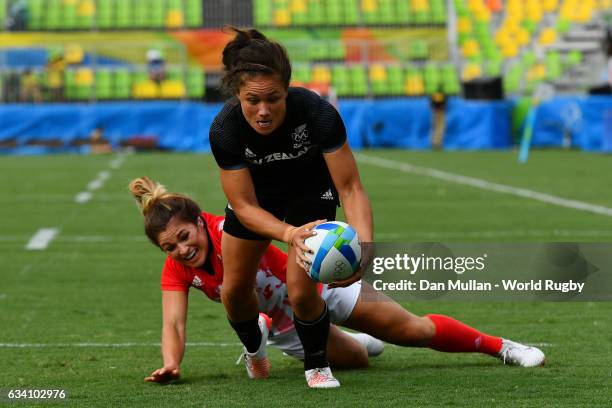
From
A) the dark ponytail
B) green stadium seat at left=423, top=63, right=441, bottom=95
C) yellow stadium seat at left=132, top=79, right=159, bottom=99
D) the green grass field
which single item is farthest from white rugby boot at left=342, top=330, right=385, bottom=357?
green stadium seat at left=423, top=63, right=441, bottom=95

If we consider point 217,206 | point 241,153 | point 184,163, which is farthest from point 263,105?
point 184,163

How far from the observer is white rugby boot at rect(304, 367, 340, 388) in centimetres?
627

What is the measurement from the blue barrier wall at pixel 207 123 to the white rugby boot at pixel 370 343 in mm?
25803

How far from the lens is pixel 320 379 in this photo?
628 centimetres

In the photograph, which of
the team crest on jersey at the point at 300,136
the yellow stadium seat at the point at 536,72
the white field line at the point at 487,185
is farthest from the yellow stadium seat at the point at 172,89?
the team crest on jersey at the point at 300,136

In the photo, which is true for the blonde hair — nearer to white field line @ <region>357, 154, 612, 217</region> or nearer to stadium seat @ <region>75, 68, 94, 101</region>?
white field line @ <region>357, 154, 612, 217</region>

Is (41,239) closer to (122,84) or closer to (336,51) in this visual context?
(122,84)

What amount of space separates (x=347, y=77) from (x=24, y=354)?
101 ft

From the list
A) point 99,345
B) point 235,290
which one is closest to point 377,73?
point 99,345

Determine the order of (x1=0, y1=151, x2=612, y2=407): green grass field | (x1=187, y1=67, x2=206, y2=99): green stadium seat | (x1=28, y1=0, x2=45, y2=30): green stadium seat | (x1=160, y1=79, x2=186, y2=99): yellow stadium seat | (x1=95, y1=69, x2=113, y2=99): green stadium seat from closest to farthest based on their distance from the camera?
(x1=0, y1=151, x2=612, y2=407): green grass field, (x1=95, y1=69, x2=113, y2=99): green stadium seat, (x1=160, y1=79, x2=186, y2=99): yellow stadium seat, (x1=187, y1=67, x2=206, y2=99): green stadium seat, (x1=28, y1=0, x2=45, y2=30): green stadium seat

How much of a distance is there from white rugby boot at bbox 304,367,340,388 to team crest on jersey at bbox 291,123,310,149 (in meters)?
1.13

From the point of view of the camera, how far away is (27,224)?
49.7ft

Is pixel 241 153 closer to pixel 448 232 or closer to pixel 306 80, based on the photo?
pixel 448 232

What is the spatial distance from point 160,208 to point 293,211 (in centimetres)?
73
